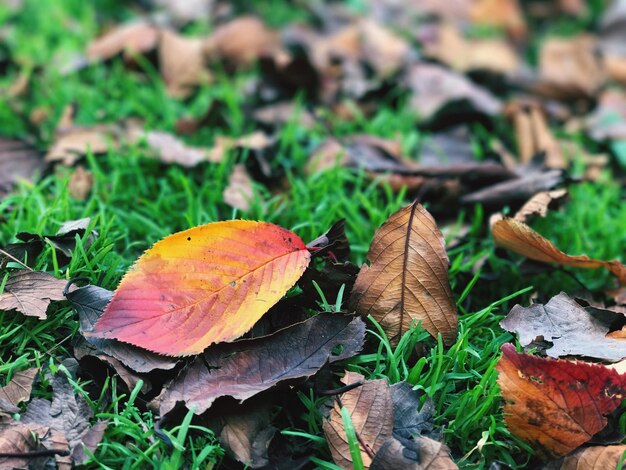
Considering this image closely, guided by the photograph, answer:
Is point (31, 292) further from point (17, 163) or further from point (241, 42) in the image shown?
point (241, 42)

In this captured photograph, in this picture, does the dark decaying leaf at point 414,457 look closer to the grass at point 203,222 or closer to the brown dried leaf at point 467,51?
the grass at point 203,222

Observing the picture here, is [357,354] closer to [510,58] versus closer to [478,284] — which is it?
[478,284]

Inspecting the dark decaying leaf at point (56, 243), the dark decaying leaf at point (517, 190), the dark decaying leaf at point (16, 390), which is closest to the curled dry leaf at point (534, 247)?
the dark decaying leaf at point (517, 190)

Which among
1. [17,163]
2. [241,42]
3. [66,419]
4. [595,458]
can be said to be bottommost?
[595,458]

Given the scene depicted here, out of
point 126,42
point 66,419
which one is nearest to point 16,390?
point 66,419

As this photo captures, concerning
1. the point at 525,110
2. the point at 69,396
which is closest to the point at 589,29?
the point at 525,110

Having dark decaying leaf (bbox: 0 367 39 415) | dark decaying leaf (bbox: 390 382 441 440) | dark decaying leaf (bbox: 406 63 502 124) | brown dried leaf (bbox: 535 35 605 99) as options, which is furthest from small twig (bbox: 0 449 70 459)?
brown dried leaf (bbox: 535 35 605 99)
